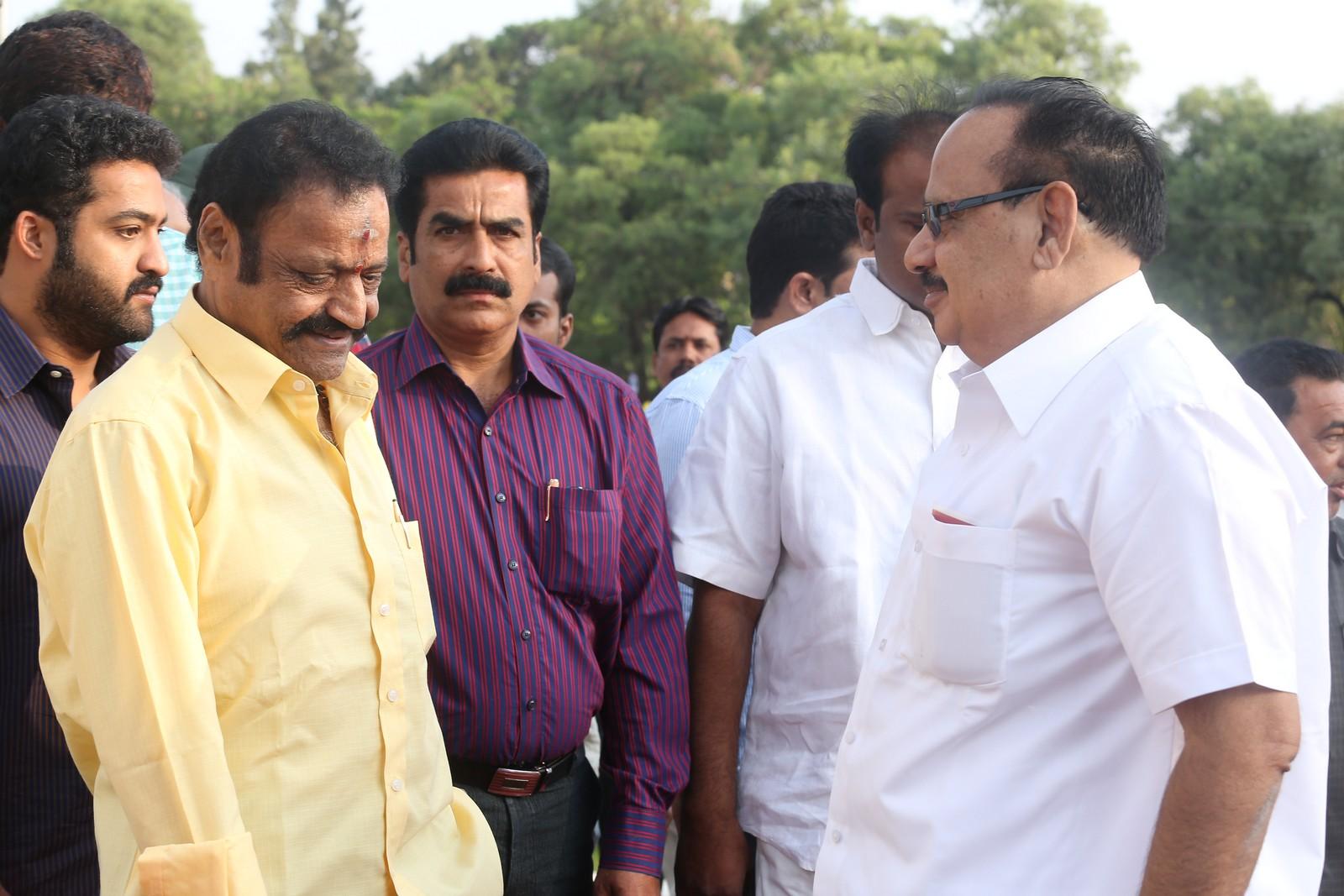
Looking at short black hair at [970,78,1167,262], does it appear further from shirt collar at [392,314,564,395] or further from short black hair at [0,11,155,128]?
short black hair at [0,11,155,128]

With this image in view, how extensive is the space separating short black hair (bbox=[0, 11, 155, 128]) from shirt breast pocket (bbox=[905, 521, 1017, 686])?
260cm

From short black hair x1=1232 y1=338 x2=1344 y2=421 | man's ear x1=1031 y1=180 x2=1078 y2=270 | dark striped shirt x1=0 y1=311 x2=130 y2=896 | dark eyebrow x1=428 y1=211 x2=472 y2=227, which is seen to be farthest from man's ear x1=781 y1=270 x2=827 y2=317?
dark striped shirt x1=0 y1=311 x2=130 y2=896

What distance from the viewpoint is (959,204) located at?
89.1 inches

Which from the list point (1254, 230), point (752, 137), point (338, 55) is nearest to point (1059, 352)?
point (1254, 230)

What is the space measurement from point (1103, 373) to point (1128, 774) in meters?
0.61

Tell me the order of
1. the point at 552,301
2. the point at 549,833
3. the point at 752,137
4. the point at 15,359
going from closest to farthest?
1. the point at 15,359
2. the point at 549,833
3. the point at 552,301
4. the point at 752,137

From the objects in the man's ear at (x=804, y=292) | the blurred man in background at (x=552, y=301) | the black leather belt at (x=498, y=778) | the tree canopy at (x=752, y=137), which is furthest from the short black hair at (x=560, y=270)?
the tree canopy at (x=752, y=137)

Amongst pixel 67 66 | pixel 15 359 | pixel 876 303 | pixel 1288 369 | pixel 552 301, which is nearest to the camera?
pixel 15 359

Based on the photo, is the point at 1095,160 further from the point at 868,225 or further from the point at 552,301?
the point at 552,301

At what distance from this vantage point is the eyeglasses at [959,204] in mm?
2199

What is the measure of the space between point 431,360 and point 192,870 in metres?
1.35

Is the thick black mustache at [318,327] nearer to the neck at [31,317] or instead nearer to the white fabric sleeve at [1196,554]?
the neck at [31,317]

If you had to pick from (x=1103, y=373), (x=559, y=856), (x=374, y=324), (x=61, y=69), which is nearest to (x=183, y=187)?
(x=61, y=69)

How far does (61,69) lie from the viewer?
352 cm
